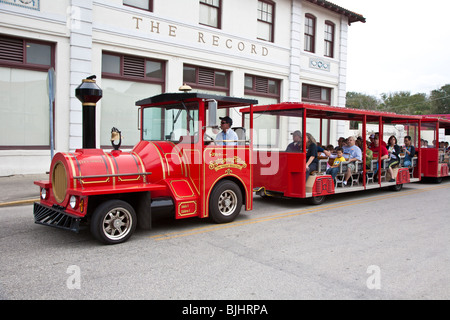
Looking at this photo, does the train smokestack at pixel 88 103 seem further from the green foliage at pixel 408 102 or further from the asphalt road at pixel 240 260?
the green foliage at pixel 408 102

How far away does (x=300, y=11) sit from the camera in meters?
18.1

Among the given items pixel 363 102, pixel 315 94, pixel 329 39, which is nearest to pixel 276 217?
pixel 315 94

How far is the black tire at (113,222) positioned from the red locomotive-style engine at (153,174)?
13 millimetres

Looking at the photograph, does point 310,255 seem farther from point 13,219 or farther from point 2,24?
point 2,24

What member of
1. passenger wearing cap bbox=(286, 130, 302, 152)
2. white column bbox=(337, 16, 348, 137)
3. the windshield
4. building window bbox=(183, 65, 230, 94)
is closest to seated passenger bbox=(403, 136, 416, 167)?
passenger wearing cap bbox=(286, 130, 302, 152)

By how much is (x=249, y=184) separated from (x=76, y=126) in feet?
22.6

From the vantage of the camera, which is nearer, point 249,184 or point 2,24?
point 249,184

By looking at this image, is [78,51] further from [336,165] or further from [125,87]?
[336,165]

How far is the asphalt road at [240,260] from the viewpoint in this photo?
379cm

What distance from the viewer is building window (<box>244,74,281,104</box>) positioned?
16.6 m

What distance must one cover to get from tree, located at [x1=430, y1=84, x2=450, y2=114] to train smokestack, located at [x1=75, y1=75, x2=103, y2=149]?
218 feet

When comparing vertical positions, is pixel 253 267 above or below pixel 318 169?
below
